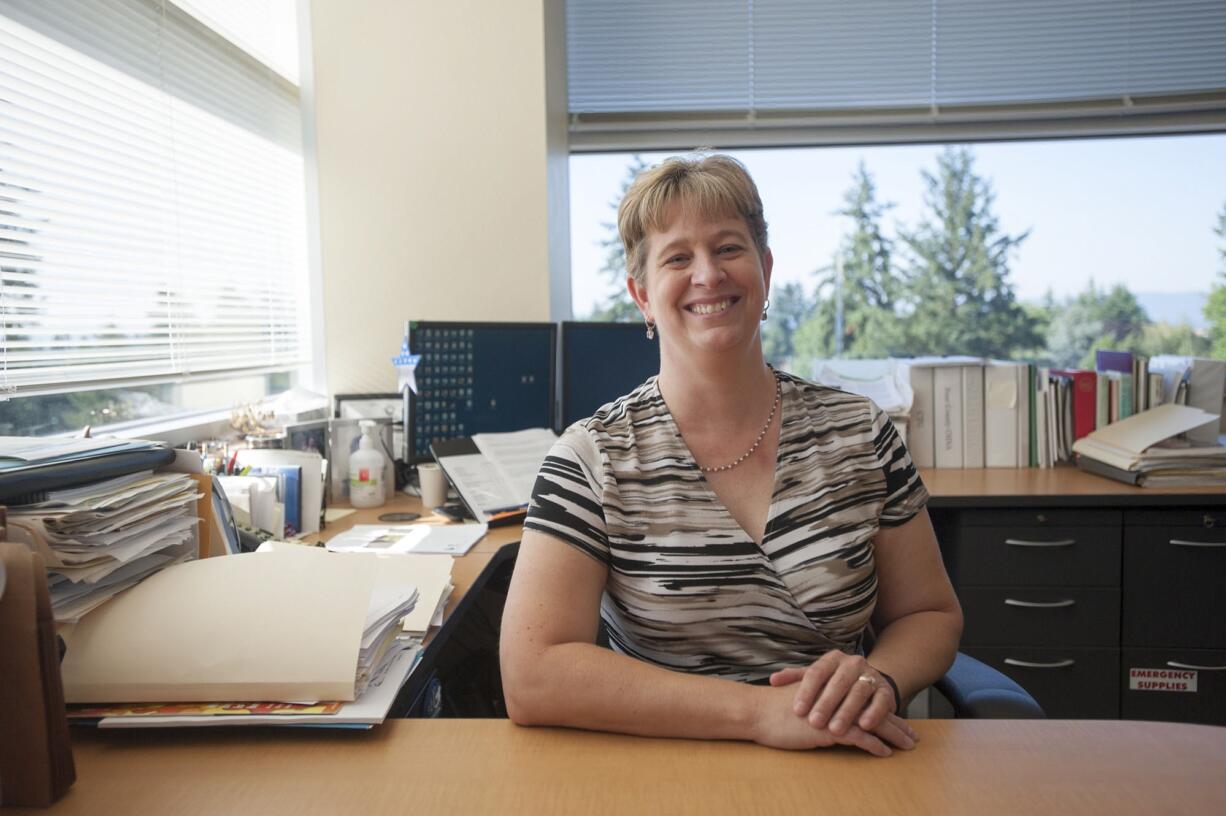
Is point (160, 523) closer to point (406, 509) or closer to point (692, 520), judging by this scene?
point (692, 520)

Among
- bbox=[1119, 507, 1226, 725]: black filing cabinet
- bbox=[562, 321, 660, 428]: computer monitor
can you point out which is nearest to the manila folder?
bbox=[562, 321, 660, 428]: computer monitor

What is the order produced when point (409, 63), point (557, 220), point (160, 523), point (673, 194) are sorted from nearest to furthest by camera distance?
point (160, 523) → point (673, 194) → point (409, 63) → point (557, 220)

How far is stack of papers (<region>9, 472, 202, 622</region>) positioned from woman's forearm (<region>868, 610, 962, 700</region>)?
3.37 feet

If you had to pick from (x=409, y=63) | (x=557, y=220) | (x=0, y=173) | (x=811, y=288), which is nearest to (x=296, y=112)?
(x=409, y=63)

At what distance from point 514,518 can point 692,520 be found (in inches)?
39.1

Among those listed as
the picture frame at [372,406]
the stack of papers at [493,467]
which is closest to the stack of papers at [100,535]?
the stack of papers at [493,467]

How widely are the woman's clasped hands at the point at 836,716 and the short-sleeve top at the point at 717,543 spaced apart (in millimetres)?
240

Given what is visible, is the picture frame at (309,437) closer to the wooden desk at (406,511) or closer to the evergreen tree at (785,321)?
the wooden desk at (406,511)

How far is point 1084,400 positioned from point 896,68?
1376mm

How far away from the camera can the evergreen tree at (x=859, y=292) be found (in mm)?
3145

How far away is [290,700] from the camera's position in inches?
40.3

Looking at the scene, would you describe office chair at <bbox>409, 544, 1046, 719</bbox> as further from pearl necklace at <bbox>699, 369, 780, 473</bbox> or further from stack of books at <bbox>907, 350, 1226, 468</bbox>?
stack of books at <bbox>907, 350, 1226, 468</bbox>

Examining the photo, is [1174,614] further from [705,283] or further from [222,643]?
[222,643]

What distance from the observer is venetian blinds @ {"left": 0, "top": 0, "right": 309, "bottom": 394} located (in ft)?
5.62
